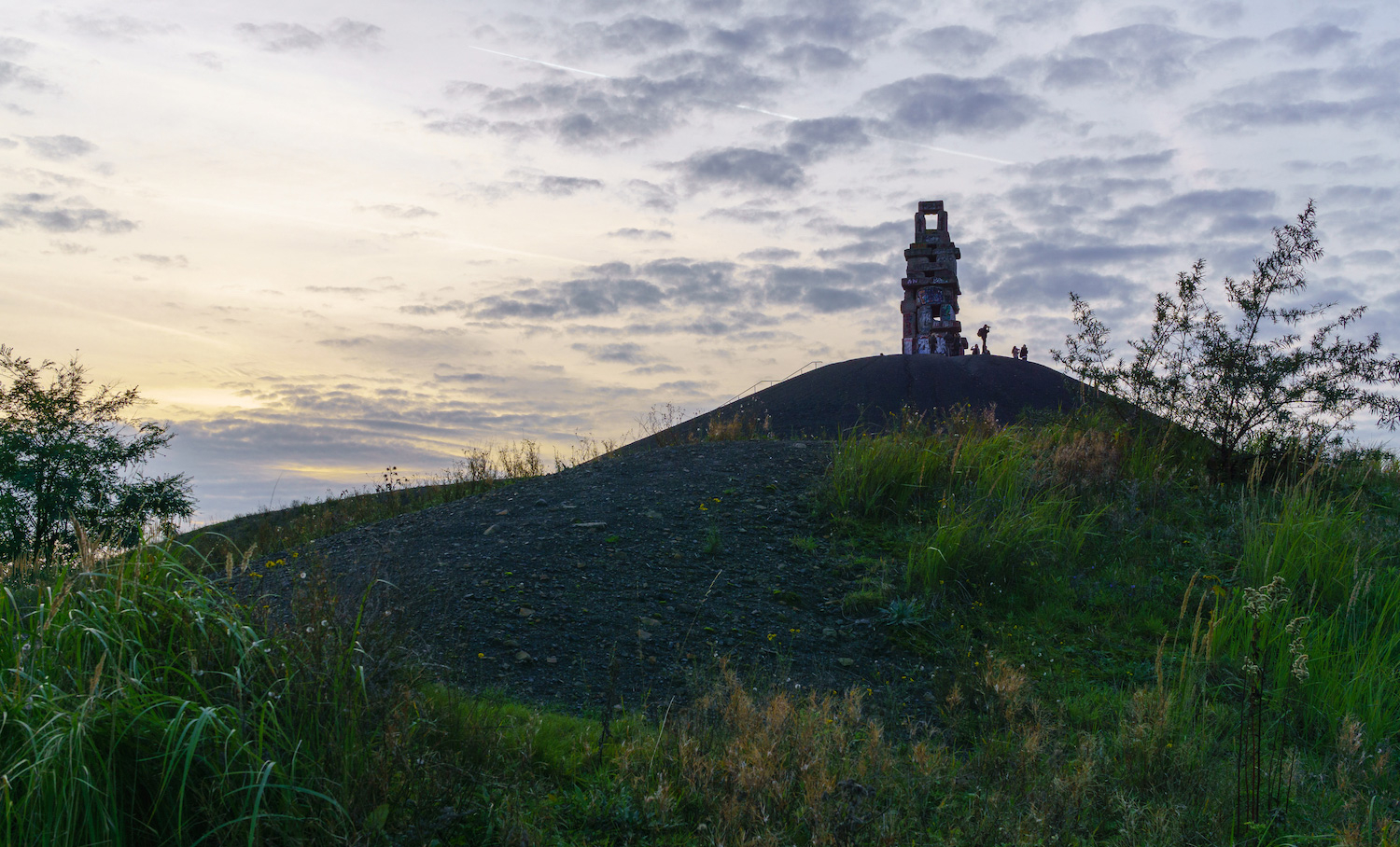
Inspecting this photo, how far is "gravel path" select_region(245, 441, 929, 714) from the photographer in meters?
5.09

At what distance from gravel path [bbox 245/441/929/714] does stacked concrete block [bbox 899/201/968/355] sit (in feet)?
34.1

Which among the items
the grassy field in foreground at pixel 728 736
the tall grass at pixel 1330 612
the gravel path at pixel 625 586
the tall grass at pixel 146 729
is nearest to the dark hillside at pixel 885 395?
the gravel path at pixel 625 586

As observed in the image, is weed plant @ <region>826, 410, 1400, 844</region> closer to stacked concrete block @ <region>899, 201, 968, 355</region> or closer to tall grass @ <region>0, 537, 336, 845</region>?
tall grass @ <region>0, 537, 336, 845</region>

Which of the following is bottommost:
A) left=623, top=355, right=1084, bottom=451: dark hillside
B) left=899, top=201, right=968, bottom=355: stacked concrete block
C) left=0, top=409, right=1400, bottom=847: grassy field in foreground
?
left=0, top=409, right=1400, bottom=847: grassy field in foreground

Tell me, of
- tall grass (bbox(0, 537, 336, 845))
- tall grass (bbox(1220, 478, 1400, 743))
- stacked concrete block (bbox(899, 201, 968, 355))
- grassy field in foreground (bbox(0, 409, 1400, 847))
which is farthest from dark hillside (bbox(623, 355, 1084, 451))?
tall grass (bbox(0, 537, 336, 845))

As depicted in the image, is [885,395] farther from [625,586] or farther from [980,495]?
[625,586]

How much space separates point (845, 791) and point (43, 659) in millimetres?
3029

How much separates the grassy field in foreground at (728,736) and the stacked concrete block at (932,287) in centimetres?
1181

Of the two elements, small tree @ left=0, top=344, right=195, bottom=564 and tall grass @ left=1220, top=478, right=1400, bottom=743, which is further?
small tree @ left=0, top=344, right=195, bottom=564

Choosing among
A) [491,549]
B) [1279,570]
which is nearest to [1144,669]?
[1279,570]

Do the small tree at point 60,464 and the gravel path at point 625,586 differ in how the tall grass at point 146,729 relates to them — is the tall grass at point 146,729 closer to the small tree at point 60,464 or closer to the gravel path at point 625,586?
the gravel path at point 625,586

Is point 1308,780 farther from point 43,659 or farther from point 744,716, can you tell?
point 43,659

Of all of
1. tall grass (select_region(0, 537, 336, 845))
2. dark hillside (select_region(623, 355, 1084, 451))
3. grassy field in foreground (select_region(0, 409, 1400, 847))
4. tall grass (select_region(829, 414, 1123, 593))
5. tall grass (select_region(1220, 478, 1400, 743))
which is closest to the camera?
tall grass (select_region(0, 537, 336, 845))

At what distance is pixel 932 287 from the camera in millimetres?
18062
